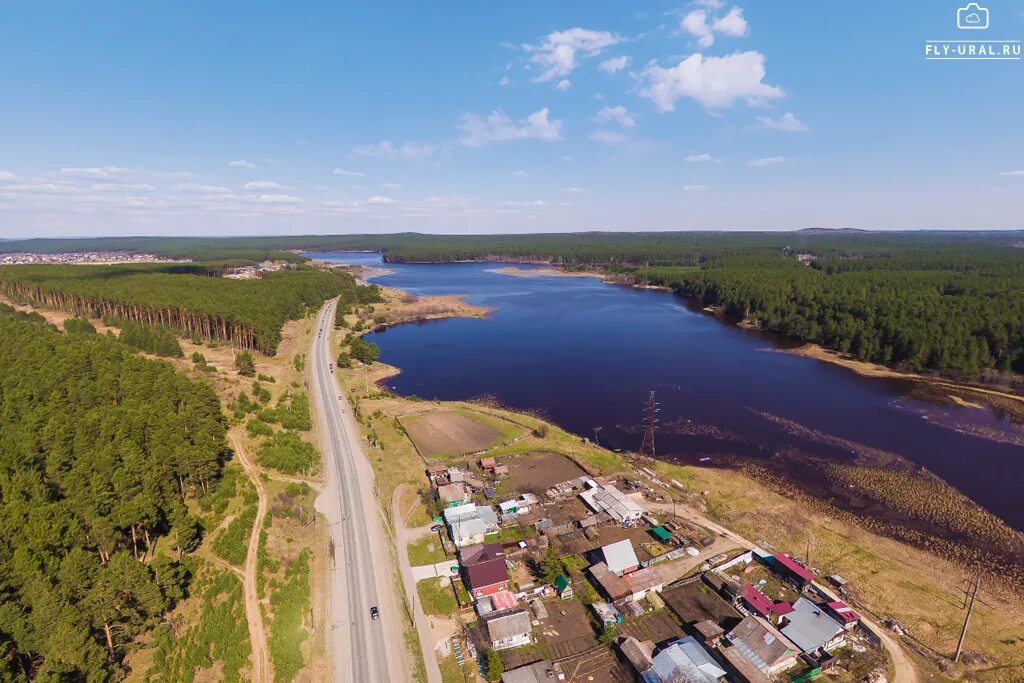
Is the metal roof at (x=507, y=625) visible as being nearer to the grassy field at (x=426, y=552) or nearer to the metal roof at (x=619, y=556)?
the grassy field at (x=426, y=552)

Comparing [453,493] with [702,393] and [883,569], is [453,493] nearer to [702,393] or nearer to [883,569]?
[883,569]

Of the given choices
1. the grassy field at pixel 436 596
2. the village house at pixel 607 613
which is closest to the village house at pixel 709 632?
the village house at pixel 607 613

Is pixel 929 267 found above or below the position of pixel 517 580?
above

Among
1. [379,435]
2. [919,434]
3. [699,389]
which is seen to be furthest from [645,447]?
[919,434]

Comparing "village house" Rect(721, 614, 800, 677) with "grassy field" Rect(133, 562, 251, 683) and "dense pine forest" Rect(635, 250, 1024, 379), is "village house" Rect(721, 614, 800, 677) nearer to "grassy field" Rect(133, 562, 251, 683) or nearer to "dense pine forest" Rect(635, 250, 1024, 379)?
"grassy field" Rect(133, 562, 251, 683)

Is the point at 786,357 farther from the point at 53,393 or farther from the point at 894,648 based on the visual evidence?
the point at 53,393

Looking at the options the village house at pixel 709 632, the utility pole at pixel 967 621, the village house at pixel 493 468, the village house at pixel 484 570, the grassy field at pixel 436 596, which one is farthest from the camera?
the village house at pixel 493 468

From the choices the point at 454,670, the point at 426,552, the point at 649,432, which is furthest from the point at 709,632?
the point at 649,432
